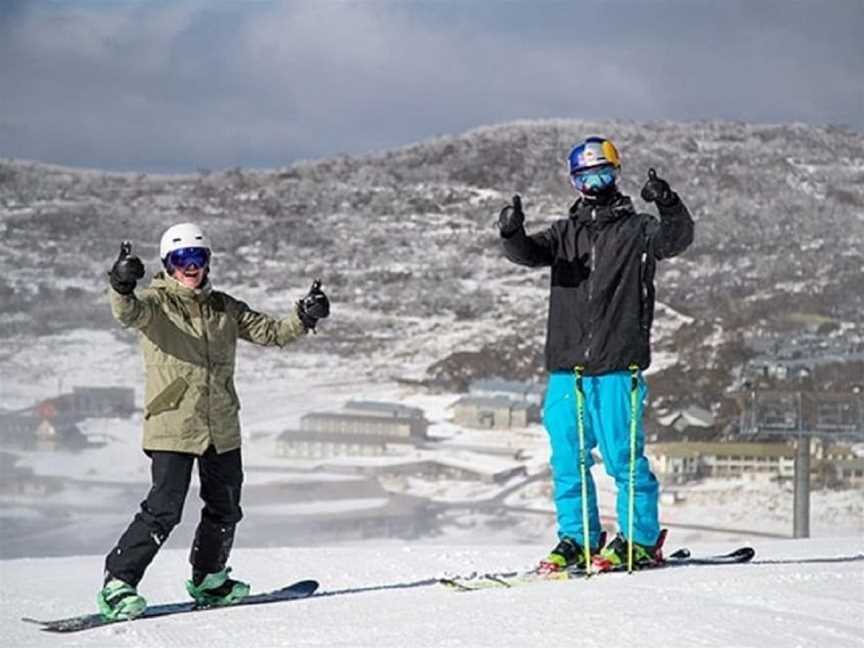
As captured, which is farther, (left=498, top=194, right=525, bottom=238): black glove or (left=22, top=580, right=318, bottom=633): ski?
(left=498, top=194, right=525, bottom=238): black glove

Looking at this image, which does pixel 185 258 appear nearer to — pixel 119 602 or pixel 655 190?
pixel 119 602

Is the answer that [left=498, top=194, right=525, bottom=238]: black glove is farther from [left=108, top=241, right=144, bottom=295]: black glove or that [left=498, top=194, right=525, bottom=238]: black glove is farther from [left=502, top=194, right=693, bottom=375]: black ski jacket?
[left=108, top=241, right=144, bottom=295]: black glove

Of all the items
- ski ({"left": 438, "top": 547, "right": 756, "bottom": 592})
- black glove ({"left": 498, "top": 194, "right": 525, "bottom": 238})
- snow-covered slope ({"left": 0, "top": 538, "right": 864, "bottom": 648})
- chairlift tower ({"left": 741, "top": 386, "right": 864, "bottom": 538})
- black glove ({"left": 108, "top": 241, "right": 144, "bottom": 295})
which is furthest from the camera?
chairlift tower ({"left": 741, "top": 386, "right": 864, "bottom": 538})

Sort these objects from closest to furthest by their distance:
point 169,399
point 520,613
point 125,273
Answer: point 520,613 → point 125,273 → point 169,399

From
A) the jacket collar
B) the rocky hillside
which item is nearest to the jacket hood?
the jacket collar

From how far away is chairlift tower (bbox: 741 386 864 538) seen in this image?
11.0m

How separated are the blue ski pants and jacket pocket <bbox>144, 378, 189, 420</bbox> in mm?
1252

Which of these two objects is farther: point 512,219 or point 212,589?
point 512,219

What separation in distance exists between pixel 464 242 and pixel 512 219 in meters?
8.73

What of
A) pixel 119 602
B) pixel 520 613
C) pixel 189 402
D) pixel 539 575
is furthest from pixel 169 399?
pixel 539 575

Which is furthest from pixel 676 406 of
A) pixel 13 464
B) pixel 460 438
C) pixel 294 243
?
pixel 13 464

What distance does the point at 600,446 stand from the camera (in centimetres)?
446

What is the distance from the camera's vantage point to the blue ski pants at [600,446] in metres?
4.41

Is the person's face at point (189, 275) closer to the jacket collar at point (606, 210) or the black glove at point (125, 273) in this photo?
the black glove at point (125, 273)
